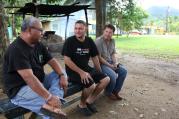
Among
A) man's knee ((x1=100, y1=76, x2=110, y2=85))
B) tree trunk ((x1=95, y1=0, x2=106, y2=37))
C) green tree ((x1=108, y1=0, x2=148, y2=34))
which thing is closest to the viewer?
man's knee ((x1=100, y1=76, x2=110, y2=85))

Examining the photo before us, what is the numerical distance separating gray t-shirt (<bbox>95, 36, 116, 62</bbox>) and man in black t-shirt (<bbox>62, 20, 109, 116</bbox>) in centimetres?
46

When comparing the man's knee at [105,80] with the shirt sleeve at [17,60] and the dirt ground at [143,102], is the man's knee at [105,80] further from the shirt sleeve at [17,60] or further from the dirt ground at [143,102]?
the shirt sleeve at [17,60]

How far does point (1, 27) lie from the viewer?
21.1 feet

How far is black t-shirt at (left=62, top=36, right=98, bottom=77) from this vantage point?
537 cm

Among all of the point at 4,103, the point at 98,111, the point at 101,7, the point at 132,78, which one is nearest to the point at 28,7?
the point at 101,7

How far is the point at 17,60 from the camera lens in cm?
379

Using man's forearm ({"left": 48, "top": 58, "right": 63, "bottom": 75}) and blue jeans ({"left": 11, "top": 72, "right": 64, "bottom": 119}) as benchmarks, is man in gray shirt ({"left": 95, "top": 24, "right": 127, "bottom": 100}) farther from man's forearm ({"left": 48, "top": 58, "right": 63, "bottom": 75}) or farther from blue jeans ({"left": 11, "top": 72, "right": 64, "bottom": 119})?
blue jeans ({"left": 11, "top": 72, "right": 64, "bottom": 119})

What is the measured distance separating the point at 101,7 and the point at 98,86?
6.94 m

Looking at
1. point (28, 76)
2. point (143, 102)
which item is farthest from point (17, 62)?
point (143, 102)

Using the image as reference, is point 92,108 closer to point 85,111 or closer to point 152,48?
point 85,111

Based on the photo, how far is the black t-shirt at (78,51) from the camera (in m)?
5.37

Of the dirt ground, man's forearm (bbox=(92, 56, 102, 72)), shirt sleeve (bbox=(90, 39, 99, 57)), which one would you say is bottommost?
the dirt ground

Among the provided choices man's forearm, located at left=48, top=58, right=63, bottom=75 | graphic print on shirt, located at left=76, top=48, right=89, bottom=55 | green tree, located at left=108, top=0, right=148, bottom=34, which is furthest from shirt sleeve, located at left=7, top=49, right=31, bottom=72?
green tree, located at left=108, top=0, right=148, bottom=34

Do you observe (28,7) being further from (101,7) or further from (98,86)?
(98,86)
